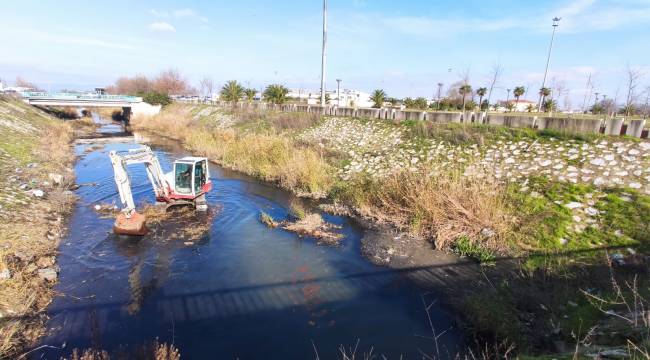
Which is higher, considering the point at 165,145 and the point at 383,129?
the point at 383,129

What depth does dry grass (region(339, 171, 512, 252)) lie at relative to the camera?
10.4 meters

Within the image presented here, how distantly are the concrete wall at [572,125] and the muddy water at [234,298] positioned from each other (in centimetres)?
1022

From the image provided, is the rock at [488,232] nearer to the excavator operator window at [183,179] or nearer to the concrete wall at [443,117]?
the concrete wall at [443,117]

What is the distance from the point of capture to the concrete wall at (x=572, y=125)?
530 inches

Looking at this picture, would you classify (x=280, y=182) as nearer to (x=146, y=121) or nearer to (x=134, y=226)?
(x=134, y=226)

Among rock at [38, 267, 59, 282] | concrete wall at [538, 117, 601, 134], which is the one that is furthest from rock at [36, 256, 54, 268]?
concrete wall at [538, 117, 601, 134]

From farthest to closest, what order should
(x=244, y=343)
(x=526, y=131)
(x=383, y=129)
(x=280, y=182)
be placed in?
(x=383, y=129)
(x=280, y=182)
(x=526, y=131)
(x=244, y=343)

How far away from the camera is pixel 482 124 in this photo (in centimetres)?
1712

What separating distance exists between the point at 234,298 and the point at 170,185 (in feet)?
22.2

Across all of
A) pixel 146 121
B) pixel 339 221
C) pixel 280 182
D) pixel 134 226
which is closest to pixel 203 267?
pixel 134 226

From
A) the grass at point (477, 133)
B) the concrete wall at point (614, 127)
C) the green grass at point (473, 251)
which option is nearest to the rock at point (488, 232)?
the green grass at point (473, 251)

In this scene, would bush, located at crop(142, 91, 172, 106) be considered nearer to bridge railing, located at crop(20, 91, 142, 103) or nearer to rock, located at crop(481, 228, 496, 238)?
bridge railing, located at crop(20, 91, 142, 103)

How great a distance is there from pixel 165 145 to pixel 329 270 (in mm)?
28568

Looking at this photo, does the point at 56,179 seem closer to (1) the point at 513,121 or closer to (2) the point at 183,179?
(2) the point at 183,179
